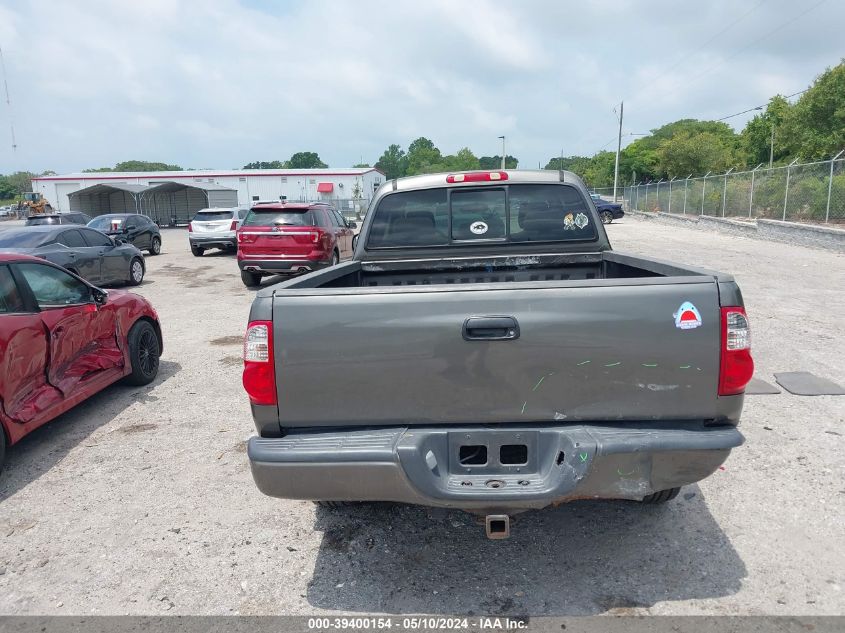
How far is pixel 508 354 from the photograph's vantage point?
267 centimetres

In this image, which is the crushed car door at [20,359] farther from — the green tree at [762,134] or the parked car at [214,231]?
the green tree at [762,134]

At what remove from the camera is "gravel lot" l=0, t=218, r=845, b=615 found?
2.98 meters

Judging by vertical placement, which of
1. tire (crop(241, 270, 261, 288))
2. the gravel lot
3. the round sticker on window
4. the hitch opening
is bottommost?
the gravel lot

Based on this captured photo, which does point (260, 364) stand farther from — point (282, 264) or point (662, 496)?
point (282, 264)

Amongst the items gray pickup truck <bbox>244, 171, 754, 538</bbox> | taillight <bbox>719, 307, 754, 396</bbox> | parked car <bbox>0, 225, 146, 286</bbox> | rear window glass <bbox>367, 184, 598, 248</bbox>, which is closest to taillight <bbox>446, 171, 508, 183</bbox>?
rear window glass <bbox>367, 184, 598, 248</bbox>

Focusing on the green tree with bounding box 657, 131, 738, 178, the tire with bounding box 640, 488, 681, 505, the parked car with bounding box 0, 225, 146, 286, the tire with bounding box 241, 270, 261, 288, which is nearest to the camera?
the tire with bounding box 640, 488, 681, 505

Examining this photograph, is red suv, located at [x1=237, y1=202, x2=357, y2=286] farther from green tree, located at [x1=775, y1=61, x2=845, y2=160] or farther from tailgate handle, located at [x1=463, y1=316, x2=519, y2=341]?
green tree, located at [x1=775, y1=61, x2=845, y2=160]

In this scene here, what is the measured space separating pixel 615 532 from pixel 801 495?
132cm

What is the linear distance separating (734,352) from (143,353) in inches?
224

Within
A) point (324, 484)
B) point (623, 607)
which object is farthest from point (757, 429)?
point (324, 484)

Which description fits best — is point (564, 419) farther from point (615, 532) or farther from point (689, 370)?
point (615, 532)

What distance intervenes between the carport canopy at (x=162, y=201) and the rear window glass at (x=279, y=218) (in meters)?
35.4

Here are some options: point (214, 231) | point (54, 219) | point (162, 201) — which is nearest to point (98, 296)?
point (214, 231)

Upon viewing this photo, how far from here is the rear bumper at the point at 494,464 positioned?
2615mm
